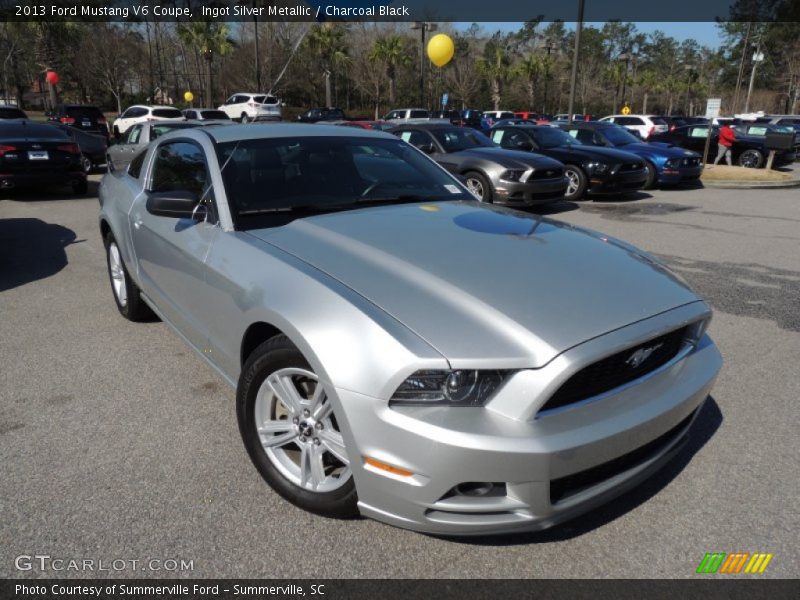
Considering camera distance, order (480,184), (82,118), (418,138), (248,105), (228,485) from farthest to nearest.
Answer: (248,105) < (82,118) < (418,138) < (480,184) < (228,485)

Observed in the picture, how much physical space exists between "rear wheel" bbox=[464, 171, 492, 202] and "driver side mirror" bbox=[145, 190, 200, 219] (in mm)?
7250

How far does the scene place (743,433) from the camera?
124 inches

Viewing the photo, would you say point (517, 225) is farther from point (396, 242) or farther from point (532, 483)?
point (532, 483)

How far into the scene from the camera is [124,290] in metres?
4.76

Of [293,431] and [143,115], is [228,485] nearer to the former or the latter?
[293,431]

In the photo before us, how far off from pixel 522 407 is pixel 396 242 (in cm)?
109

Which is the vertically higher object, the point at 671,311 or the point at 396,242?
the point at 396,242

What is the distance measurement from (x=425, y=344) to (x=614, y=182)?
10934 millimetres

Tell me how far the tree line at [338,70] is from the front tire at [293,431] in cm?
3313

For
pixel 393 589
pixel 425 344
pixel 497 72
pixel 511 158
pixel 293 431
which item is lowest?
pixel 393 589

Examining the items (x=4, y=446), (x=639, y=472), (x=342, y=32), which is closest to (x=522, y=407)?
(x=639, y=472)

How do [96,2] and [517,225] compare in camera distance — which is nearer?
[517,225]

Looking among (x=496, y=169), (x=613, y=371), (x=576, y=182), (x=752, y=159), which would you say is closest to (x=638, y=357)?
(x=613, y=371)

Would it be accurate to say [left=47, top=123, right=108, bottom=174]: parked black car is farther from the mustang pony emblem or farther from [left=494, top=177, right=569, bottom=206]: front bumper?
the mustang pony emblem
